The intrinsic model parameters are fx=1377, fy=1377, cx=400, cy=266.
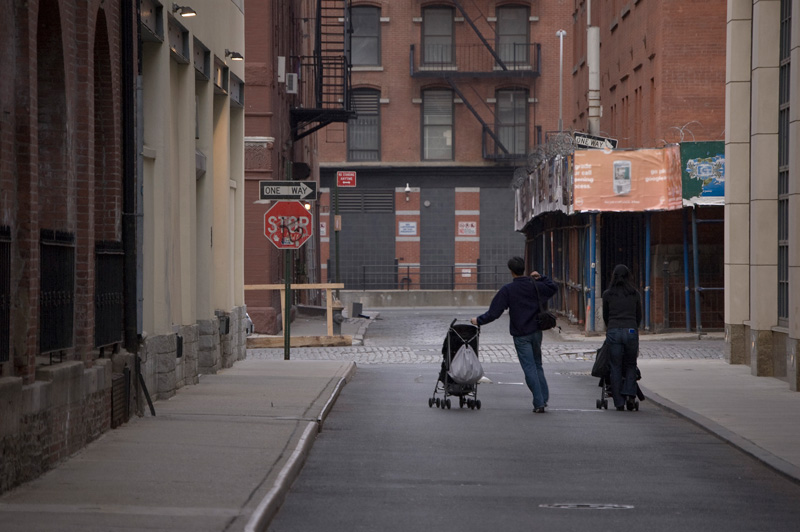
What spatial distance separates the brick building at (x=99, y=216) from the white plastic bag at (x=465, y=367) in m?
3.19

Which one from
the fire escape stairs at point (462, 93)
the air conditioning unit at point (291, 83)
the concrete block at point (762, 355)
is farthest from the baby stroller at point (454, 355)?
the fire escape stairs at point (462, 93)

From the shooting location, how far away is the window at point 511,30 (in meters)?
55.5

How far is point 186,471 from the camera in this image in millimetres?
9891

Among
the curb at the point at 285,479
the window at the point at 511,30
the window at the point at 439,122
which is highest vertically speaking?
the window at the point at 511,30

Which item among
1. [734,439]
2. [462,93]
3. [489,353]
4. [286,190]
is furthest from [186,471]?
[462,93]

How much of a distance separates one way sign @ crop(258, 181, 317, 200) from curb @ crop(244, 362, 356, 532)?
23.2ft

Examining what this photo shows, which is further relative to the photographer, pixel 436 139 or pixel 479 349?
pixel 436 139

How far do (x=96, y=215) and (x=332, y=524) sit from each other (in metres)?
5.57

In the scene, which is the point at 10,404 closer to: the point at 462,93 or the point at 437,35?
the point at 462,93

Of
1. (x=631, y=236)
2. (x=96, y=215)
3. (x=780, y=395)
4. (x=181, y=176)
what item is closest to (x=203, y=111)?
(x=181, y=176)

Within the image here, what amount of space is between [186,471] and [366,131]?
46755mm

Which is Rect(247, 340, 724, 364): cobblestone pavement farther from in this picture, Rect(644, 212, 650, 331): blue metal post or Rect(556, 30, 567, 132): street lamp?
Rect(556, 30, 567, 132): street lamp

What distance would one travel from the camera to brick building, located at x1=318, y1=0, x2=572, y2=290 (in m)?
55.4

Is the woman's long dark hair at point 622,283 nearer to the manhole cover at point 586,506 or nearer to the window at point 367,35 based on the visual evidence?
the manhole cover at point 586,506
